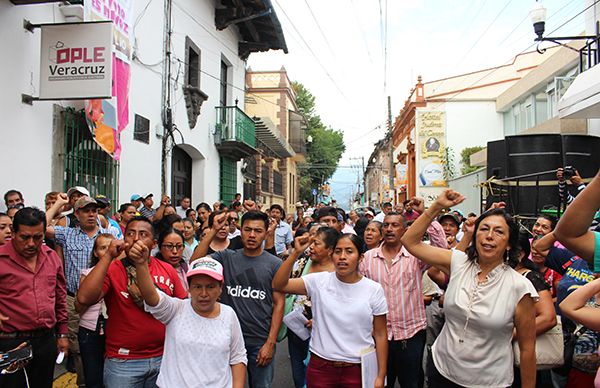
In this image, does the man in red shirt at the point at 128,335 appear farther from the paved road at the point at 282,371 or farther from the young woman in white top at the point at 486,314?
the paved road at the point at 282,371

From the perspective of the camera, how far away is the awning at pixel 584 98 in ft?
29.1

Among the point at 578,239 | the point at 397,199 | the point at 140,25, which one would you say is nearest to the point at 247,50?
the point at 140,25

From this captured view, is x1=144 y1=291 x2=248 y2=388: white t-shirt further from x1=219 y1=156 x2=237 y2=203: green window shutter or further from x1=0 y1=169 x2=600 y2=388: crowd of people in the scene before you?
x1=219 y1=156 x2=237 y2=203: green window shutter

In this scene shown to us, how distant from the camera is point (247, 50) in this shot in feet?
56.9

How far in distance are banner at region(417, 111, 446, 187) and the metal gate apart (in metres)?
19.2

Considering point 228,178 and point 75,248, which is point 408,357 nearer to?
point 75,248

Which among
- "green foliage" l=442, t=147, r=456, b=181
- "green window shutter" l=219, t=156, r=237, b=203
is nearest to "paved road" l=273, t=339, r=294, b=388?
"green window shutter" l=219, t=156, r=237, b=203

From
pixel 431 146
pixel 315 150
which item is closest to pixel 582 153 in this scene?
pixel 431 146

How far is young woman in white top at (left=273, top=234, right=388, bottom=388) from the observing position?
11.1 feet

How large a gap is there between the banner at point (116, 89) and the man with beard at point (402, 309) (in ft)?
18.3

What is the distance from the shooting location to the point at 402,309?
4.06 metres

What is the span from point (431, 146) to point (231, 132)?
1394cm

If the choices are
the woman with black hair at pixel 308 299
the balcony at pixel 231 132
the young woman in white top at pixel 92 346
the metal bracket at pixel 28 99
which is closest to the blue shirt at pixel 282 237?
the woman with black hair at pixel 308 299

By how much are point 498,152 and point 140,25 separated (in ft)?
27.3
